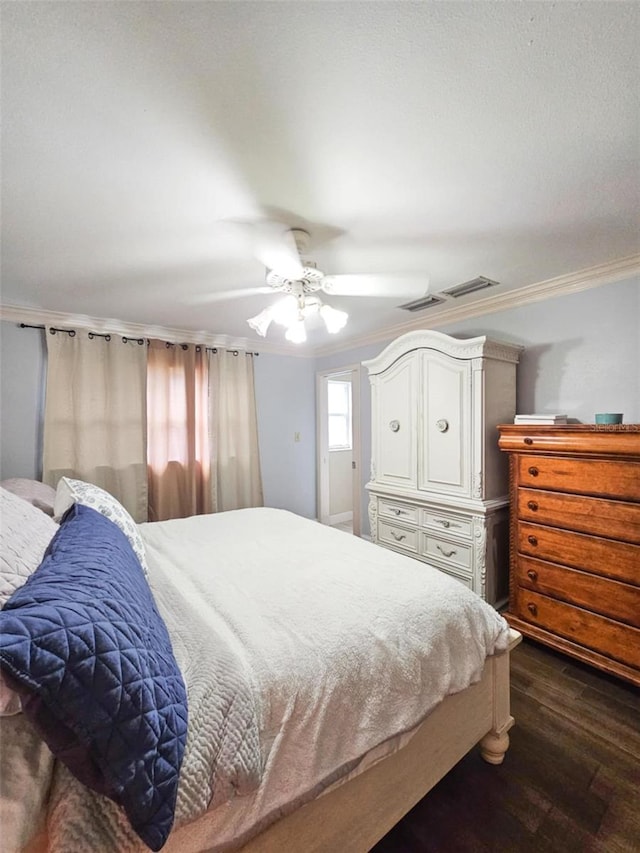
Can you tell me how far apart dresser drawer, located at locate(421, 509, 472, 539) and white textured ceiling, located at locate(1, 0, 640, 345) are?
174cm

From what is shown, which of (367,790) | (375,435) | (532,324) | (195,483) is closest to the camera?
(367,790)

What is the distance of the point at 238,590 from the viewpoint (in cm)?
149

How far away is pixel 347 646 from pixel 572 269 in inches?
98.9

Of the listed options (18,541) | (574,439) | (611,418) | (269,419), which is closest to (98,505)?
(18,541)

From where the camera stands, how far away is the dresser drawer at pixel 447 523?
2.60 m

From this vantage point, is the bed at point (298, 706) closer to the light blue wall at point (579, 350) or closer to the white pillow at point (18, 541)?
the white pillow at point (18, 541)

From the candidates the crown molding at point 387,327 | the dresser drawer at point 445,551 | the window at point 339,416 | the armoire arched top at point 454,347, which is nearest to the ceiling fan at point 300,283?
the armoire arched top at point 454,347

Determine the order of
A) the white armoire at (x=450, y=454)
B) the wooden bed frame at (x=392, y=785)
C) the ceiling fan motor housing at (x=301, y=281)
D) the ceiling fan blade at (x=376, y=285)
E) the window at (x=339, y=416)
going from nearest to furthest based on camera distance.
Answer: the wooden bed frame at (x=392, y=785) → the ceiling fan motor housing at (x=301, y=281) → the ceiling fan blade at (x=376, y=285) → the white armoire at (x=450, y=454) → the window at (x=339, y=416)

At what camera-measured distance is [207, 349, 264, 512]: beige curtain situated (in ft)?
12.5

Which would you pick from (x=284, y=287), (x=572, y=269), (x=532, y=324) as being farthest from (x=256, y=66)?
(x=532, y=324)

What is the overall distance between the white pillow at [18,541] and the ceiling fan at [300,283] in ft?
4.42

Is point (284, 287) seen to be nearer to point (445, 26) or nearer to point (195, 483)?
point (445, 26)

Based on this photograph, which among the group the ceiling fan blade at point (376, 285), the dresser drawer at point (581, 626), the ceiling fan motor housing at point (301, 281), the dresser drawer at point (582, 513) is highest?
the ceiling fan blade at point (376, 285)

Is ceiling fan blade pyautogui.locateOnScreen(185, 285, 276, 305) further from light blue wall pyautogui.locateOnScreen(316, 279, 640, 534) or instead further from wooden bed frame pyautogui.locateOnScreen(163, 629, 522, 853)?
wooden bed frame pyautogui.locateOnScreen(163, 629, 522, 853)
